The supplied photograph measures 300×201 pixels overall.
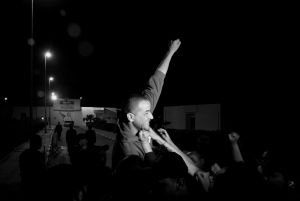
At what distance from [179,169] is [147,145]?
15.3 inches

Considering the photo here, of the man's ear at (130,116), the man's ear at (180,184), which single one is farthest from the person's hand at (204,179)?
the man's ear at (130,116)

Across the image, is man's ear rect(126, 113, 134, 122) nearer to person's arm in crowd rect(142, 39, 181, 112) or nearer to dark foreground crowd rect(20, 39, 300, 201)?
dark foreground crowd rect(20, 39, 300, 201)

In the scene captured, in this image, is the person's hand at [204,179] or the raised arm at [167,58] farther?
the raised arm at [167,58]

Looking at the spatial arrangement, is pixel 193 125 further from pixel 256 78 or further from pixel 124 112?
pixel 124 112

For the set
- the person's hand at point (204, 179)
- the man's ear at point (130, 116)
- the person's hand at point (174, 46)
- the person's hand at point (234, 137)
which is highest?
the person's hand at point (174, 46)

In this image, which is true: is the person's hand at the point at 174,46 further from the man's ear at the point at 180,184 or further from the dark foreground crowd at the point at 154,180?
the man's ear at the point at 180,184

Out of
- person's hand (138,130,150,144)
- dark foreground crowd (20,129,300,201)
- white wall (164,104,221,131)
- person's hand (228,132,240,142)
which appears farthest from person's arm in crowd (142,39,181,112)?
white wall (164,104,221,131)

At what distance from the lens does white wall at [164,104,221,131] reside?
69.6ft

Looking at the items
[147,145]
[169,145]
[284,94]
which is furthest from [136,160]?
[284,94]

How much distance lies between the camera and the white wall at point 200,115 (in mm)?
21203

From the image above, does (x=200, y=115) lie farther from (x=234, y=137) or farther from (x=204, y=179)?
(x=204, y=179)

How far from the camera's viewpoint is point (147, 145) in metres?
2.29

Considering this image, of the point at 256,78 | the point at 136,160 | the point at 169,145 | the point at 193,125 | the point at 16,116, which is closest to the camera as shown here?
the point at 136,160

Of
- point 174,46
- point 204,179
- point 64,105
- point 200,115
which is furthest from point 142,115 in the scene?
point 64,105
